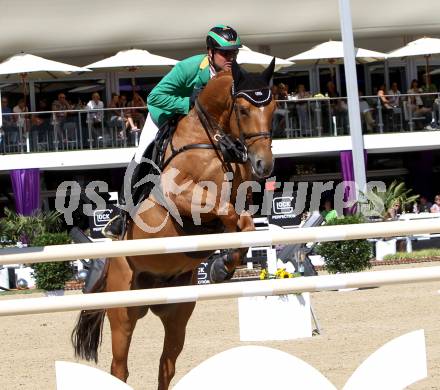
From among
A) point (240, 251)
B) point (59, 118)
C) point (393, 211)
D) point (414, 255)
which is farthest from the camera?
point (59, 118)

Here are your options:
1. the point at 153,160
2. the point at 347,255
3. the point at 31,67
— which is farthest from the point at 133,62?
the point at 153,160

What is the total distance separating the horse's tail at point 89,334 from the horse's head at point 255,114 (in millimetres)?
1628

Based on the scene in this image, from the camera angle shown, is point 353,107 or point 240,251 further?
point 353,107

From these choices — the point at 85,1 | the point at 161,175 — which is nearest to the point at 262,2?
the point at 85,1

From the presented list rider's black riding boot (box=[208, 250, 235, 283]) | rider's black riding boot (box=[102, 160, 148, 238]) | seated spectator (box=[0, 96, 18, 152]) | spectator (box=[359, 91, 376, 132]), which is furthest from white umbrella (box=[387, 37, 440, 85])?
rider's black riding boot (box=[208, 250, 235, 283])

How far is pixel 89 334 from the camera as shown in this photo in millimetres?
6332

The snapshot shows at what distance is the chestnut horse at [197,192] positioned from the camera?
553 cm

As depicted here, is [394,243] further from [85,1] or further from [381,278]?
[381,278]

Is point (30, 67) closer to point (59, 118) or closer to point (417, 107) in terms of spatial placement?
point (59, 118)

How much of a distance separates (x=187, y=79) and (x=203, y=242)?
7.84ft

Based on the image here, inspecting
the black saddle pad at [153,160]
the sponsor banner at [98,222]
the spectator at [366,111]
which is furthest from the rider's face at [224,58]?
the spectator at [366,111]

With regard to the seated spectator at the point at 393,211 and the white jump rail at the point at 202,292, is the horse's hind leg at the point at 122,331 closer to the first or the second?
the white jump rail at the point at 202,292

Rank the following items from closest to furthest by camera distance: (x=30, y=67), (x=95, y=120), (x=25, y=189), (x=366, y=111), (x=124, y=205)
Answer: (x=124, y=205) < (x=95, y=120) < (x=30, y=67) < (x=25, y=189) < (x=366, y=111)

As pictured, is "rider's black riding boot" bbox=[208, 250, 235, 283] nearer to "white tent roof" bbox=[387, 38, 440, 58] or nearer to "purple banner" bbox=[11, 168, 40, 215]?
"purple banner" bbox=[11, 168, 40, 215]
